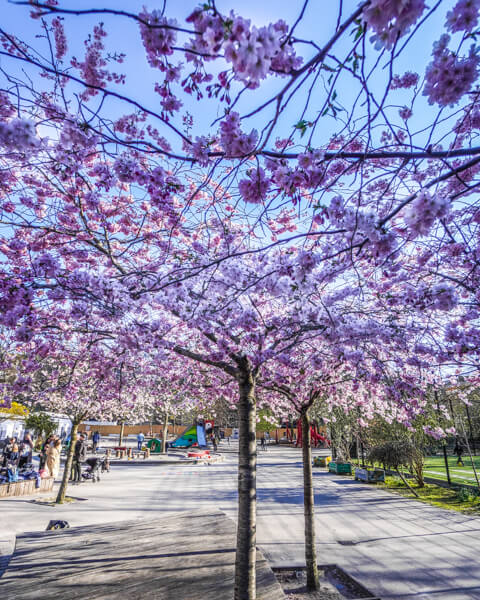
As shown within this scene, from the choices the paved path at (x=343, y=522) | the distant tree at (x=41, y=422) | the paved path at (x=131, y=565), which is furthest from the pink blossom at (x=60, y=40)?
the distant tree at (x=41, y=422)

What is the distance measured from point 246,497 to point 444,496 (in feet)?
34.4

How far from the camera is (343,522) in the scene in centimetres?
817

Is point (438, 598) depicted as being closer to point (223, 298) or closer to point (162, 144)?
point (223, 298)

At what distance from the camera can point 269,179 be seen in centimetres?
296

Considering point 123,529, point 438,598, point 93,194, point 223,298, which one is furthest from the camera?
point 123,529

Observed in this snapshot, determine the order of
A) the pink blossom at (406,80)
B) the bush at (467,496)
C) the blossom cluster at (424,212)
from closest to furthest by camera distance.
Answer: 1. the blossom cluster at (424,212)
2. the pink blossom at (406,80)
3. the bush at (467,496)

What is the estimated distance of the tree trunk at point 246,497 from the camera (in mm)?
3656

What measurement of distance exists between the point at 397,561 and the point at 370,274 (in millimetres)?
4773

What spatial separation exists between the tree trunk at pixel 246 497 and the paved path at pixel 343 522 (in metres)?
2.23

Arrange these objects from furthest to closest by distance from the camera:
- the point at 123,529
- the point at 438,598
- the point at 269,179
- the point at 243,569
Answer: the point at 123,529 → the point at 438,598 → the point at 243,569 → the point at 269,179

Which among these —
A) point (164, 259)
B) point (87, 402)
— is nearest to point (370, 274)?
point (164, 259)

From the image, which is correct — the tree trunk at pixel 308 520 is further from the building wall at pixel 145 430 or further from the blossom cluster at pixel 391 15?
the building wall at pixel 145 430

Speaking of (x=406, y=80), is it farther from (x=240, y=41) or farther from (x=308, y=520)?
(x=308, y=520)

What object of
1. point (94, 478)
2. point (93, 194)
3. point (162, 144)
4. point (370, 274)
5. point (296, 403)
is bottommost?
point (94, 478)
